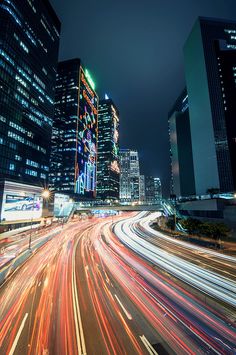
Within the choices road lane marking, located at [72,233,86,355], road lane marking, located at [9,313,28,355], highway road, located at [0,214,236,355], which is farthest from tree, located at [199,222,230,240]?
road lane marking, located at [9,313,28,355]

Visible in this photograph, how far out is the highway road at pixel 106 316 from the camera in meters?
9.94

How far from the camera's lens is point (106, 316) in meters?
12.8

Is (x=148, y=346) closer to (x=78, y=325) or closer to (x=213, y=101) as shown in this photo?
(x=78, y=325)

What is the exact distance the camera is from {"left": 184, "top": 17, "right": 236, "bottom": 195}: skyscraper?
11706cm

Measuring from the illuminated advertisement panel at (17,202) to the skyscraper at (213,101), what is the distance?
10825 cm

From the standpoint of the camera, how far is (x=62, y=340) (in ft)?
34.1

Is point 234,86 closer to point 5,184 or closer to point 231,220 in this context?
point 231,220

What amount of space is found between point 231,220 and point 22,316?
58852 millimetres

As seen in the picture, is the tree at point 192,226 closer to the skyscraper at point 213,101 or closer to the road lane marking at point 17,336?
the road lane marking at point 17,336

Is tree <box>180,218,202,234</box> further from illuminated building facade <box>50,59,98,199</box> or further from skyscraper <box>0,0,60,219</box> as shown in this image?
illuminated building facade <box>50,59,98,199</box>

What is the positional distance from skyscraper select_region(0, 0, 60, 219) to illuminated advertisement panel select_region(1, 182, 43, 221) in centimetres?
38

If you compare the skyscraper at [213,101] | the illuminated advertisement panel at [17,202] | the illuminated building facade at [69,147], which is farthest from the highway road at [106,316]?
the illuminated building facade at [69,147]

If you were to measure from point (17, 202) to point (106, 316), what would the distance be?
217 ft

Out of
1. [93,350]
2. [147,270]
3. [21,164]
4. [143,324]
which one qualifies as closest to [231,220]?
[147,270]
